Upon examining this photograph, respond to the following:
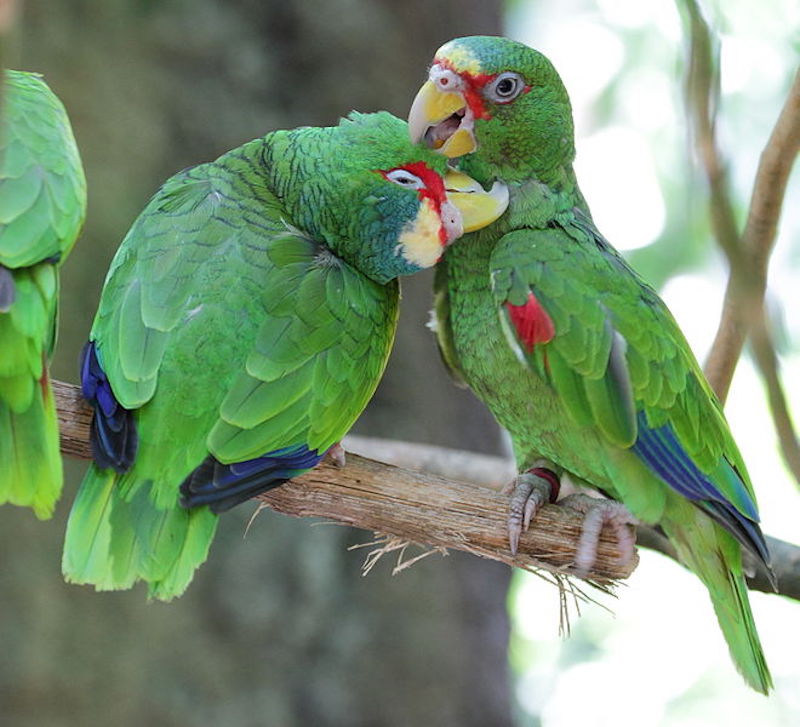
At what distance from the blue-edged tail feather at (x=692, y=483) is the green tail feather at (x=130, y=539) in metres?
0.88

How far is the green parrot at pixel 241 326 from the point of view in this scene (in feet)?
5.43

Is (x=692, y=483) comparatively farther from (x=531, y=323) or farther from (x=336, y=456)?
(x=336, y=456)

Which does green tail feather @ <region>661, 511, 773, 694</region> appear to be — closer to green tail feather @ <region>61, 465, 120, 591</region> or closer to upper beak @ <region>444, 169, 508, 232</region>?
upper beak @ <region>444, 169, 508, 232</region>

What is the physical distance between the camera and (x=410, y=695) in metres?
3.51

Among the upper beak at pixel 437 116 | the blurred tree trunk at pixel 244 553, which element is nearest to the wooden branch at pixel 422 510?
the upper beak at pixel 437 116

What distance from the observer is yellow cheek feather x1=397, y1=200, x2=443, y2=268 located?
6.39 feet

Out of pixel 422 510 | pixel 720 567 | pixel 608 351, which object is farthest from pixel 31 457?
pixel 720 567

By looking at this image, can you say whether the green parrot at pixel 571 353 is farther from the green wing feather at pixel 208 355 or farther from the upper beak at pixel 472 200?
the green wing feather at pixel 208 355

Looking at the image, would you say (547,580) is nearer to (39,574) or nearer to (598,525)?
(598,525)

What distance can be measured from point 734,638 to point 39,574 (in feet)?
7.14

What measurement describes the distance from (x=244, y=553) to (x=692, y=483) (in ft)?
6.12

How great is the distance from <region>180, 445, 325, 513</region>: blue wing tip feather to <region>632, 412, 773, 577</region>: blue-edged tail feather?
2.39 ft

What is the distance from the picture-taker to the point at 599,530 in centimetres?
197

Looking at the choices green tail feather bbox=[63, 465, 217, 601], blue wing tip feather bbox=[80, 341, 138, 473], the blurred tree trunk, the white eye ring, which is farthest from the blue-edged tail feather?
the blurred tree trunk
